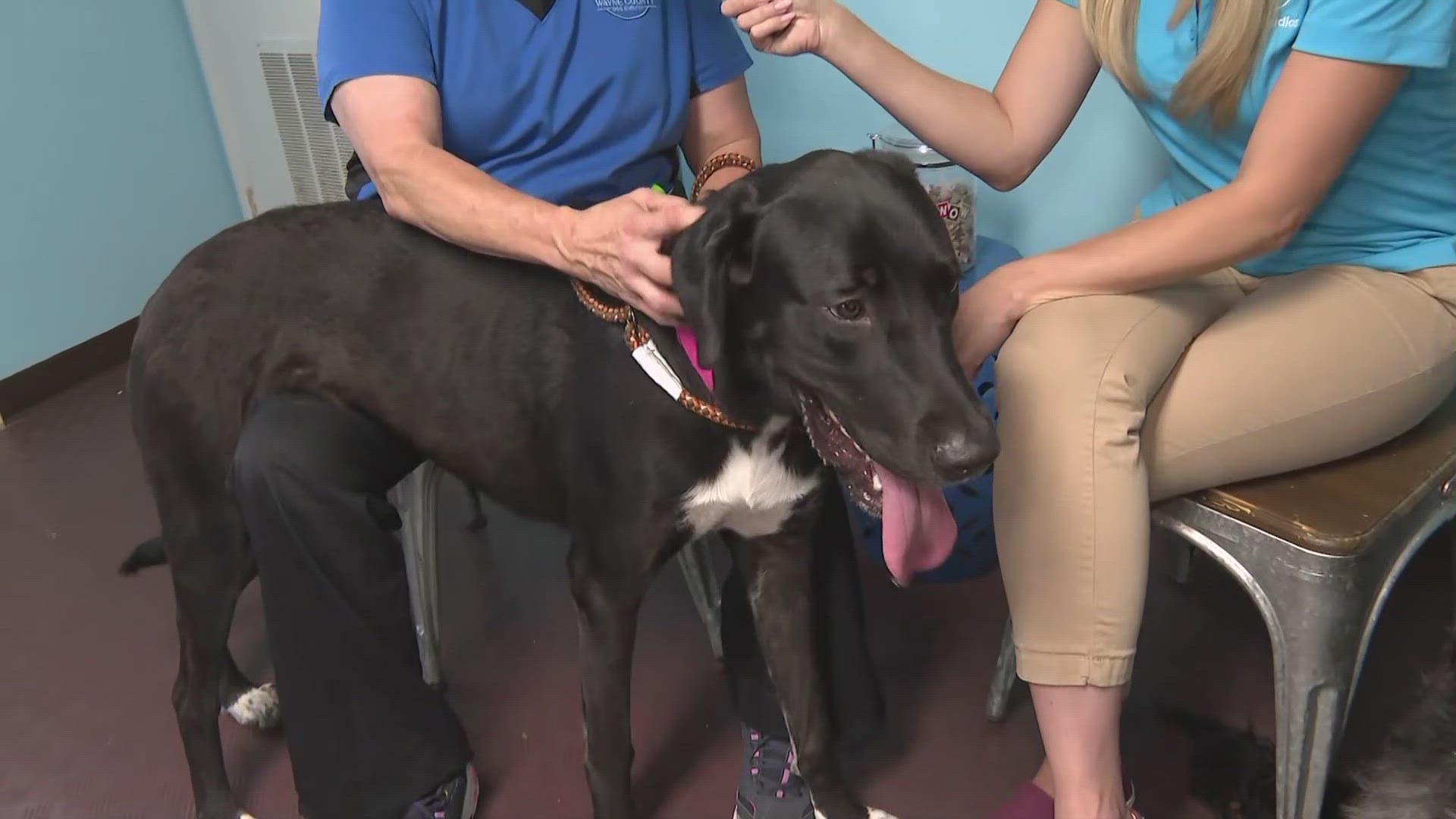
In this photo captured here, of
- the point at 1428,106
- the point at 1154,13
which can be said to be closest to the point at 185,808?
the point at 1154,13

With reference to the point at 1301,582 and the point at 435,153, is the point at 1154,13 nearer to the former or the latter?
the point at 1301,582

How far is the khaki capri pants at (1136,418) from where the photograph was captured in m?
1.01

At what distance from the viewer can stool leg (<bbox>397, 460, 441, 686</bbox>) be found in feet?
4.81

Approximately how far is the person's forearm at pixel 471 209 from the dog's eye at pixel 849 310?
31 cm

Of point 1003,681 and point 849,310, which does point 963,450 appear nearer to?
point 849,310

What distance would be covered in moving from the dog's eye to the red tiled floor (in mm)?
773

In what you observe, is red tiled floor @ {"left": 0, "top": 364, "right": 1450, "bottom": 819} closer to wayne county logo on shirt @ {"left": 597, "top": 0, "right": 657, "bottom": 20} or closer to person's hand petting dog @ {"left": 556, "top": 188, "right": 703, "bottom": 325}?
person's hand petting dog @ {"left": 556, "top": 188, "right": 703, "bottom": 325}

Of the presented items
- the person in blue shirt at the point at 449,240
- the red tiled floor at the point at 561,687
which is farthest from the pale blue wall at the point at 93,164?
the person in blue shirt at the point at 449,240

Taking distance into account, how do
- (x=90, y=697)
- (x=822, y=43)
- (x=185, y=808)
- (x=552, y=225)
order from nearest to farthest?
1. (x=552, y=225)
2. (x=822, y=43)
3. (x=185, y=808)
4. (x=90, y=697)

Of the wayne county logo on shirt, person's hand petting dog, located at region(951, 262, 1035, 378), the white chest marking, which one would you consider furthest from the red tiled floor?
the wayne county logo on shirt

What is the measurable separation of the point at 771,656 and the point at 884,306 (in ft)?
1.84

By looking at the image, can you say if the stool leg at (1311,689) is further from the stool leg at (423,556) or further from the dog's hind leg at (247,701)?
the dog's hind leg at (247,701)

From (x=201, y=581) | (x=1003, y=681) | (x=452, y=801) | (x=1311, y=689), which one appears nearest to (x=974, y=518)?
(x=1003, y=681)

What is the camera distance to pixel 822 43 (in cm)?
124
